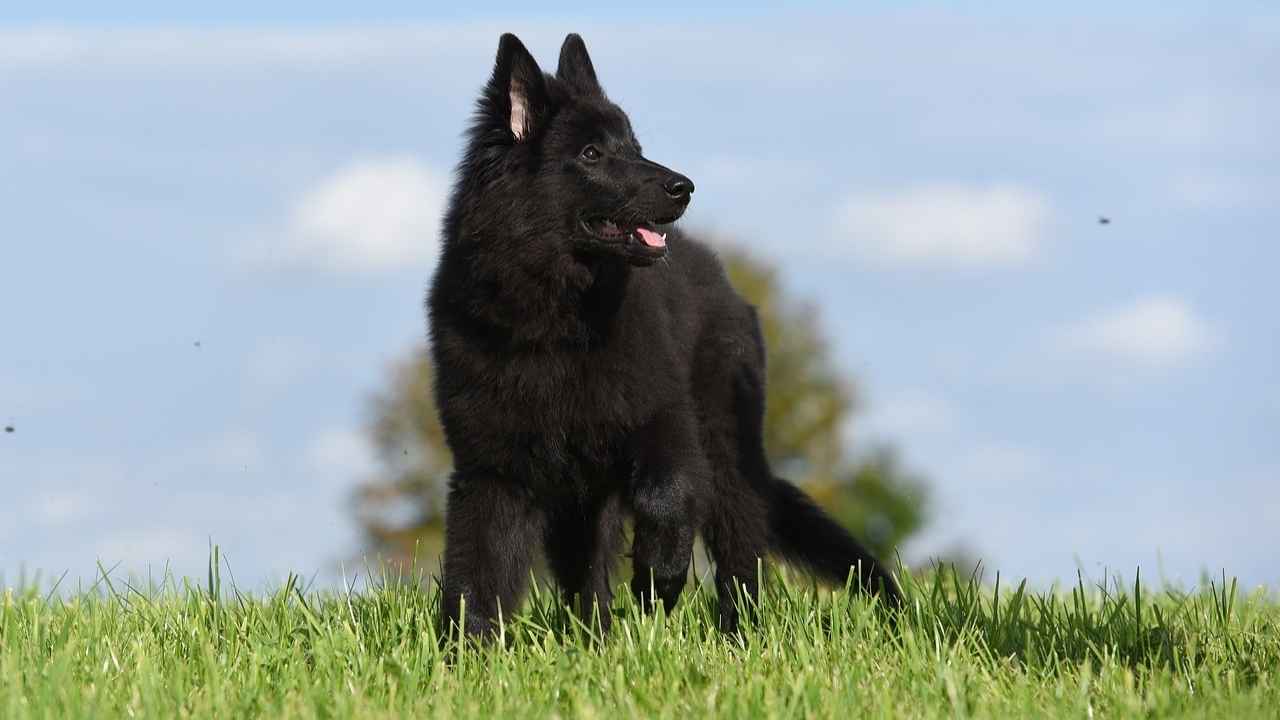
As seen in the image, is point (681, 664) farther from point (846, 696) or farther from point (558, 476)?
point (558, 476)

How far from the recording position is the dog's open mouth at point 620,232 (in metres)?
5.89

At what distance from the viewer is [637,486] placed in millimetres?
5910

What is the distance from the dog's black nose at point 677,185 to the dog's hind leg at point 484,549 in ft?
4.91

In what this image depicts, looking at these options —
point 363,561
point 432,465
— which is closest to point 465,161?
point 363,561

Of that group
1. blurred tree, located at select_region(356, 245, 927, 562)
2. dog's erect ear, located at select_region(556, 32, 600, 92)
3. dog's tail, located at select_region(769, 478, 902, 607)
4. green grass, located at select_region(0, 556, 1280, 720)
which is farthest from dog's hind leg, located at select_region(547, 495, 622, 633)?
blurred tree, located at select_region(356, 245, 927, 562)

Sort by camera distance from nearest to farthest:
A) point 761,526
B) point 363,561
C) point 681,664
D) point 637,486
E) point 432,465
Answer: point 681,664
point 637,486
point 363,561
point 761,526
point 432,465

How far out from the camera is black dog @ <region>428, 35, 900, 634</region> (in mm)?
5895

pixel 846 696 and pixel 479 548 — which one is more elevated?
pixel 479 548

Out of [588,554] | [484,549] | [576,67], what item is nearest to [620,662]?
[484,549]

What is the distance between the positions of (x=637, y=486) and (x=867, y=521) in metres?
13.0

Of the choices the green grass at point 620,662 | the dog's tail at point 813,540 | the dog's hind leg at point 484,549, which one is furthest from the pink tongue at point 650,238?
the dog's tail at point 813,540

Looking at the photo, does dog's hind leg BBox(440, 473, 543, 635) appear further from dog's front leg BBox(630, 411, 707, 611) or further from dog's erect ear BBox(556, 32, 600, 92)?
dog's erect ear BBox(556, 32, 600, 92)

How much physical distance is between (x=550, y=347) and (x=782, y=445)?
13742 millimetres

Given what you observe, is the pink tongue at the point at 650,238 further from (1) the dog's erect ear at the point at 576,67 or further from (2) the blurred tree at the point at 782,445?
(2) the blurred tree at the point at 782,445
